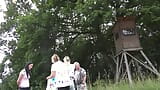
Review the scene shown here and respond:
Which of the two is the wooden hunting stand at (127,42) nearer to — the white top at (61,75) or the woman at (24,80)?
the woman at (24,80)

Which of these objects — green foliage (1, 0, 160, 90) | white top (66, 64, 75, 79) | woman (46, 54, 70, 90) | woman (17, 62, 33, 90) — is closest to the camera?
woman (46, 54, 70, 90)

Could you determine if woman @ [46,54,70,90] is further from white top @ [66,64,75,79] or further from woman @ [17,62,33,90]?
woman @ [17,62,33,90]

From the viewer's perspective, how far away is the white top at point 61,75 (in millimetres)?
11172

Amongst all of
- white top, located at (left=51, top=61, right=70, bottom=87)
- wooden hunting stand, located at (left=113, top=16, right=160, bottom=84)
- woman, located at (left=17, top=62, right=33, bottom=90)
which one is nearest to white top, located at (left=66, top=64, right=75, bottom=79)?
white top, located at (left=51, top=61, right=70, bottom=87)

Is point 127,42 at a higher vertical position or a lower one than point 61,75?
higher

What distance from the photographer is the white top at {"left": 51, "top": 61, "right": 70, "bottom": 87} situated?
36.7ft

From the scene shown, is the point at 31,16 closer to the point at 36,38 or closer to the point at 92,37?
the point at 36,38

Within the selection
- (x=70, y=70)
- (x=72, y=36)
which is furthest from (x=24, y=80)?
(x=72, y=36)

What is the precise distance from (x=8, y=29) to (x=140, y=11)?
1366 centimetres

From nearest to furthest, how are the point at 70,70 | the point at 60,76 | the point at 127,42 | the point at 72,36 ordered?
the point at 60,76
the point at 70,70
the point at 127,42
the point at 72,36

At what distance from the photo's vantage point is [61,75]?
1132cm

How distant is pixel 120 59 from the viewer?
957 inches

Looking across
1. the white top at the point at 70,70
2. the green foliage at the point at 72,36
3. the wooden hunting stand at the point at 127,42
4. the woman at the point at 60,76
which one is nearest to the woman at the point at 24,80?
the woman at the point at 60,76

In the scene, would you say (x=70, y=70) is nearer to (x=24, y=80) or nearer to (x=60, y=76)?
(x=60, y=76)
